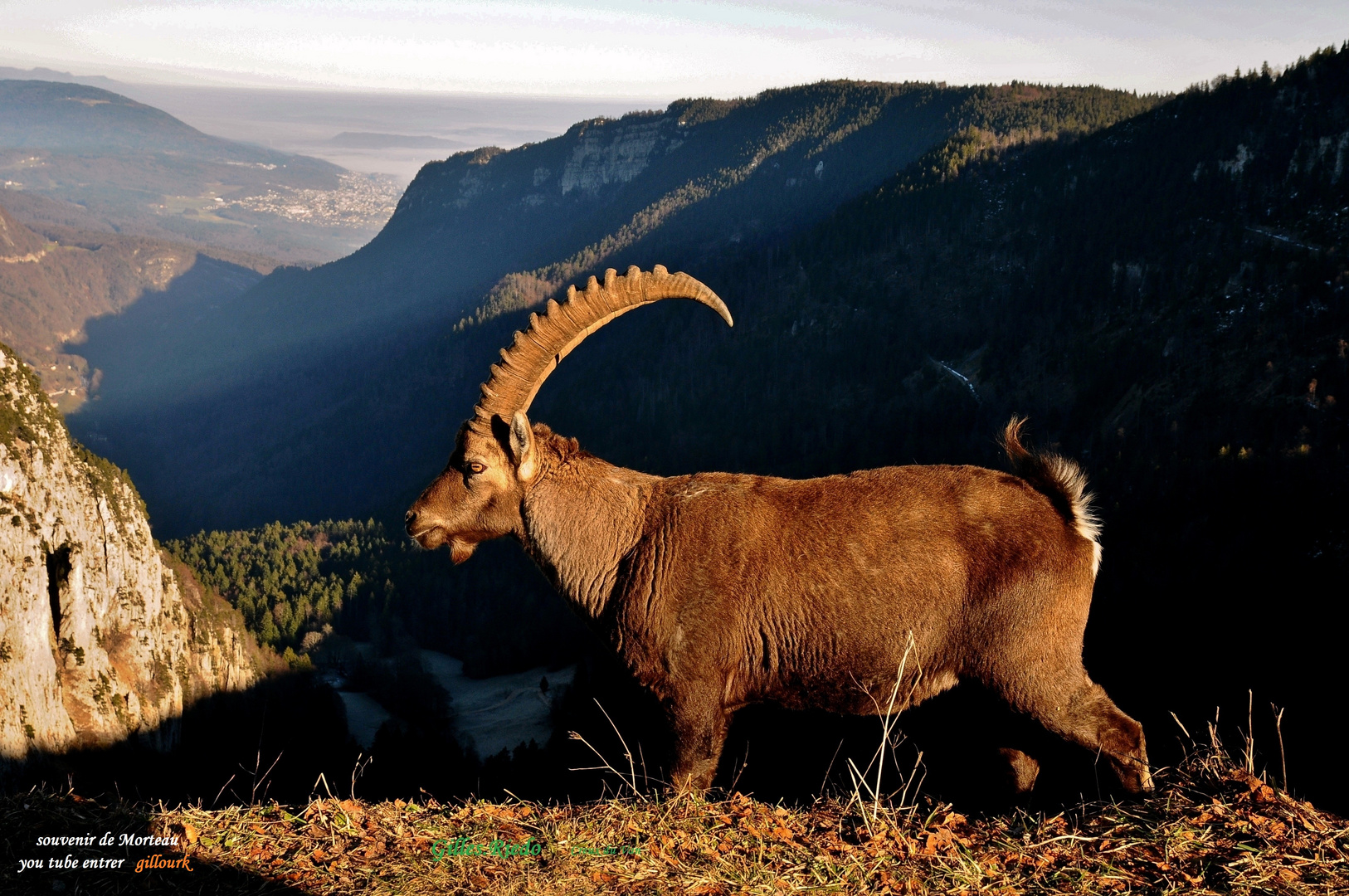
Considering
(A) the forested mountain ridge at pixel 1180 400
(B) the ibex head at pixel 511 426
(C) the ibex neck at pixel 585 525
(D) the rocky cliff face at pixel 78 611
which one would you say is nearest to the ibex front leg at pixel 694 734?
(C) the ibex neck at pixel 585 525

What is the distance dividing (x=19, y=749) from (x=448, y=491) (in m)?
95.9

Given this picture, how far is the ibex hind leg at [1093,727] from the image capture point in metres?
8.28

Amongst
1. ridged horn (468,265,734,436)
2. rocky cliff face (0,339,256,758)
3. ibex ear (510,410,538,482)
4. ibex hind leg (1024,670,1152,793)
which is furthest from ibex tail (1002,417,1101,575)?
rocky cliff face (0,339,256,758)

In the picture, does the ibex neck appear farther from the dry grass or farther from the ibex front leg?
the dry grass

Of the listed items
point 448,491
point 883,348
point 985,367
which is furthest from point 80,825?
point 883,348

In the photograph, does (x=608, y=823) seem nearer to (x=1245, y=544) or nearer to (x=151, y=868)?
(x=151, y=868)

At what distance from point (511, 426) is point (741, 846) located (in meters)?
4.66

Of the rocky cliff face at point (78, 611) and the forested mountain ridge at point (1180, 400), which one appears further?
the rocky cliff face at point (78, 611)

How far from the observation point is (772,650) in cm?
888

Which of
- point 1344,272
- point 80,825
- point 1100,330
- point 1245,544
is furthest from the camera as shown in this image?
point 1100,330

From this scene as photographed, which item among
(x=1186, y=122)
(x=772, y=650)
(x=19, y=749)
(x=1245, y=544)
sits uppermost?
(x=1186, y=122)

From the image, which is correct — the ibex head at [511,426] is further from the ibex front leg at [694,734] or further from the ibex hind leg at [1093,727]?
the ibex hind leg at [1093,727]

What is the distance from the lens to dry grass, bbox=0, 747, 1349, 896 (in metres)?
6.74

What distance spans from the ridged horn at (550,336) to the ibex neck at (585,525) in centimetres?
94
